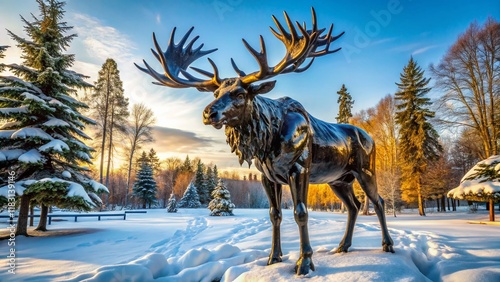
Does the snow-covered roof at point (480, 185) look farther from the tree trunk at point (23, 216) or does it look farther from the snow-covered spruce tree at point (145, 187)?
the snow-covered spruce tree at point (145, 187)

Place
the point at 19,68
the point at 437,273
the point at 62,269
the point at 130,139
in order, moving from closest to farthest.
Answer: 1. the point at 437,273
2. the point at 62,269
3. the point at 19,68
4. the point at 130,139

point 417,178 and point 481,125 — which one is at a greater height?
point 481,125

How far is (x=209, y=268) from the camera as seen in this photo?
137 inches

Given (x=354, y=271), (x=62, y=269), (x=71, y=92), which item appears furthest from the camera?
(x=71, y=92)

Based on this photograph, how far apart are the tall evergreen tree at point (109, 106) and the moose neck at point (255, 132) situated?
72.3ft

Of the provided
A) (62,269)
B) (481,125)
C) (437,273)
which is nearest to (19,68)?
(62,269)

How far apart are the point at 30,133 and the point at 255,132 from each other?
379 inches

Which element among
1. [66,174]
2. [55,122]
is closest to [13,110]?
[55,122]

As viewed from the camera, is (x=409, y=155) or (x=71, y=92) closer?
(x=71, y=92)

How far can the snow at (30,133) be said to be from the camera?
8.84m

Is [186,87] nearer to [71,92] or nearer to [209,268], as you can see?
[209,268]

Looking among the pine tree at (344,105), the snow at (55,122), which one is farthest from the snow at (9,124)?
the pine tree at (344,105)

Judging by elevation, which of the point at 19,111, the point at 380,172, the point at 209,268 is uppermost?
the point at 19,111

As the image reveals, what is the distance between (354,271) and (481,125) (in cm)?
1972
